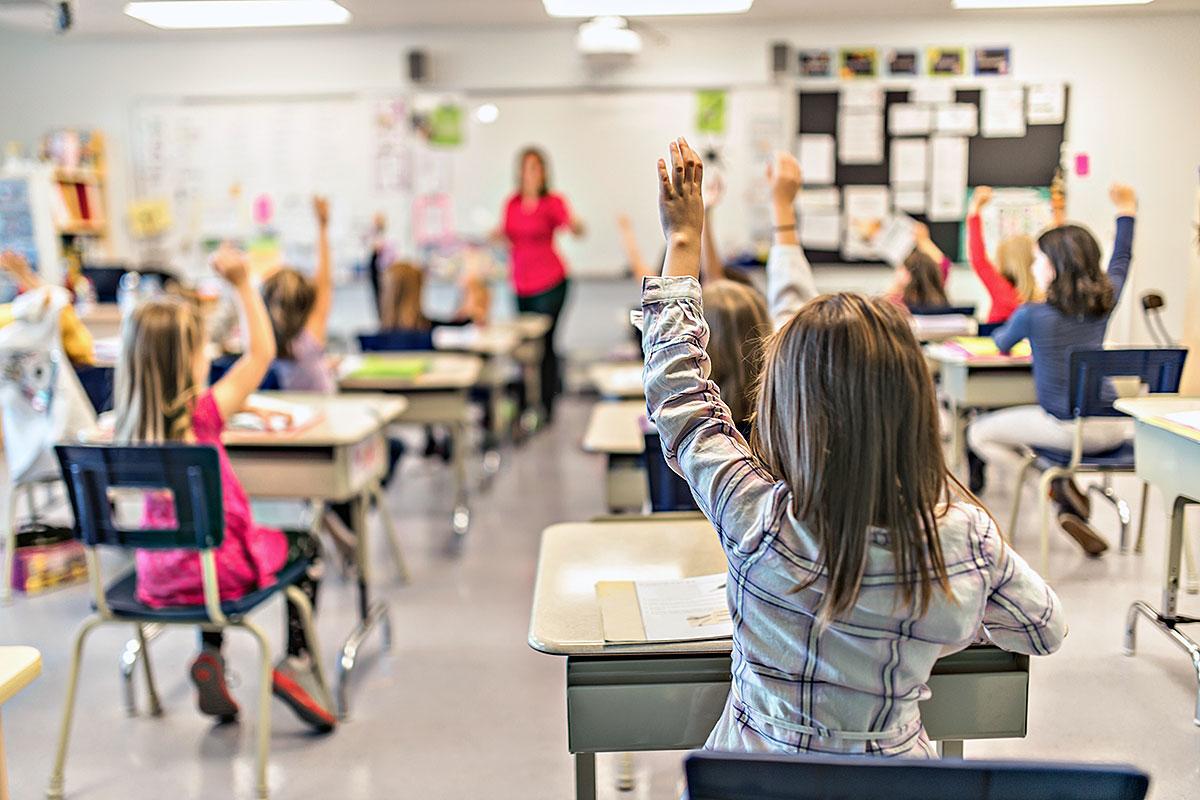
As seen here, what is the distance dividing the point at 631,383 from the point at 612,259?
3.55 metres

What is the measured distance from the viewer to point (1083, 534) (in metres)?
2.66

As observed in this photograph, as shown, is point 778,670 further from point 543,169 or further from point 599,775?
point 543,169

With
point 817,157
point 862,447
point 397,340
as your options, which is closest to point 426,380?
point 397,340

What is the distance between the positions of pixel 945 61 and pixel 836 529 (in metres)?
1.31

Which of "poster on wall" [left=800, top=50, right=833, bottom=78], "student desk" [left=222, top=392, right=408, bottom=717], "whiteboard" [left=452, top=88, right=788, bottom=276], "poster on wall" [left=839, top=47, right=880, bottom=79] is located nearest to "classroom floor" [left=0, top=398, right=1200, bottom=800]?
"student desk" [left=222, top=392, right=408, bottom=717]

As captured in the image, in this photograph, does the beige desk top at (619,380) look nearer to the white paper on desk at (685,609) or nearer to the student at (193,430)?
the student at (193,430)

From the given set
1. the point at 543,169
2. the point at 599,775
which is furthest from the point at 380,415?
the point at 543,169

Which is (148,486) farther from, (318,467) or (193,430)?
(318,467)

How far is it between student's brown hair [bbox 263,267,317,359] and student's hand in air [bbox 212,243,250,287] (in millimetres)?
1072

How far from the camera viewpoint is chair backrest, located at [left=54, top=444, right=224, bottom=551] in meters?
1.99

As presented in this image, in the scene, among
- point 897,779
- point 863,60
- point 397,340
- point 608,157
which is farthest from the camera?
point 608,157

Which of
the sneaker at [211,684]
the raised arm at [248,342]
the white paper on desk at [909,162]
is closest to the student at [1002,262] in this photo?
the white paper on desk at [909,162]

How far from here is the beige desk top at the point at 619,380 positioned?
3.24 meters

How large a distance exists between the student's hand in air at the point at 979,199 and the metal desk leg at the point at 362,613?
5.88 feet
